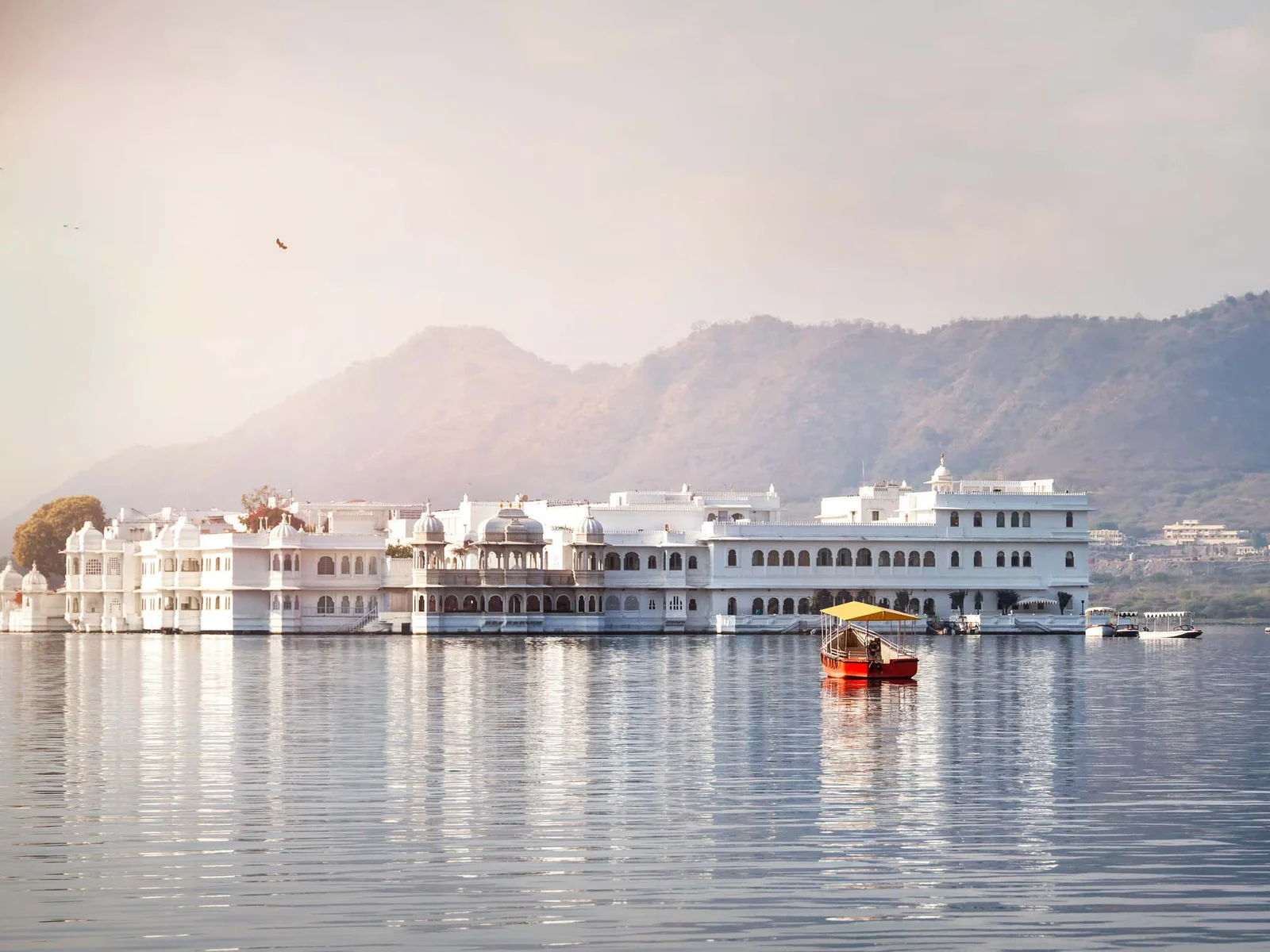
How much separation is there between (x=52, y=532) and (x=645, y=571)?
45.4 m

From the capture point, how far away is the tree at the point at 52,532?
128 metres

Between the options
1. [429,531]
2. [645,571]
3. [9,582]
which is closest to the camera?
[429,531]

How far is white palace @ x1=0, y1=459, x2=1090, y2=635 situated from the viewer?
98938 mm

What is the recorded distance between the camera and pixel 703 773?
2819 cm

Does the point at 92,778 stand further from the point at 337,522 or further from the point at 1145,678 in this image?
the point at 337,522

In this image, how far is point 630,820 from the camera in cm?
2319

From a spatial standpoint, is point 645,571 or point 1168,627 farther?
point 1168,627

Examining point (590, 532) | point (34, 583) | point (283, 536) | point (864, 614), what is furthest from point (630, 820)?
point (34, 583)

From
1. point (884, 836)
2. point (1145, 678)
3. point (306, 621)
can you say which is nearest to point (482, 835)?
point (884, 836)

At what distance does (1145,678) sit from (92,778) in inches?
1428

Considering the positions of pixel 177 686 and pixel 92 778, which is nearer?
pixel 92 778

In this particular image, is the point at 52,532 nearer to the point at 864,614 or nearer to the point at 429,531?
the point at 429,531

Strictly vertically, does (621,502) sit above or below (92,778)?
above

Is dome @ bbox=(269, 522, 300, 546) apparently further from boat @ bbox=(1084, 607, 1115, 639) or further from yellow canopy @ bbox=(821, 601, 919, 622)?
yellow canopy @ bbox=(821, 601, 919, 622)
